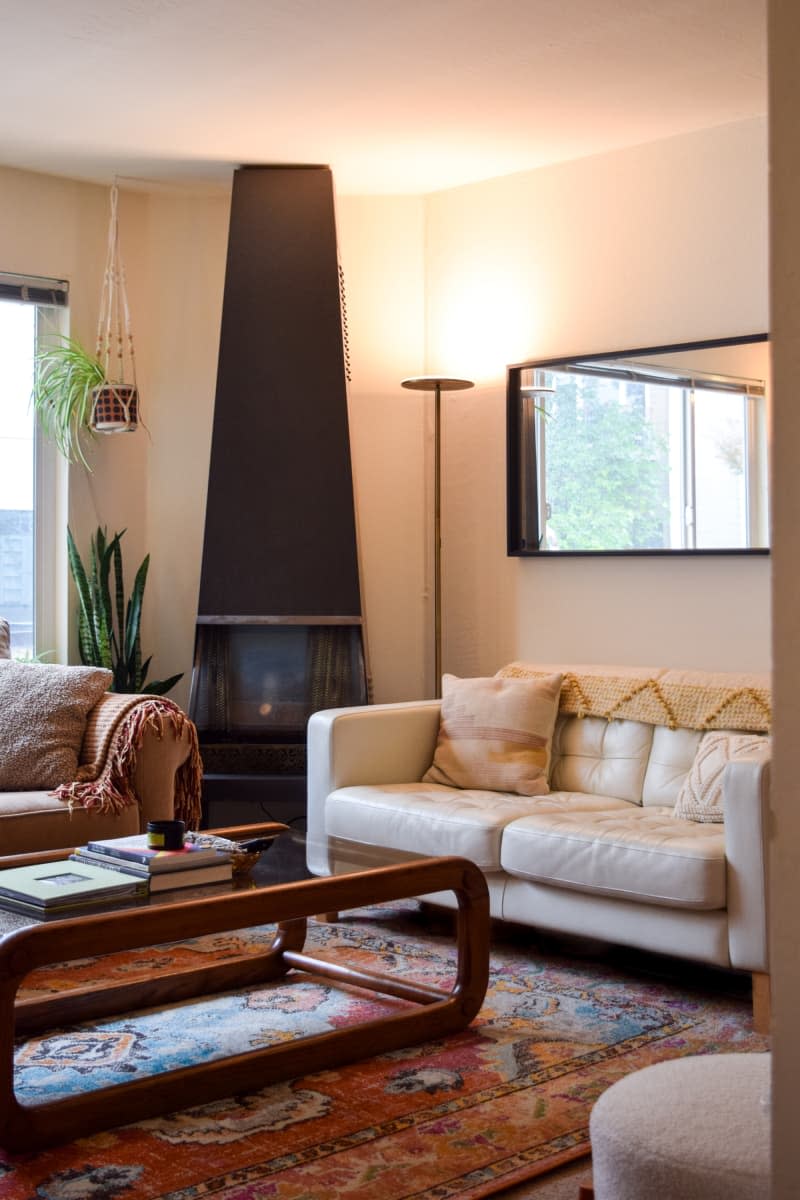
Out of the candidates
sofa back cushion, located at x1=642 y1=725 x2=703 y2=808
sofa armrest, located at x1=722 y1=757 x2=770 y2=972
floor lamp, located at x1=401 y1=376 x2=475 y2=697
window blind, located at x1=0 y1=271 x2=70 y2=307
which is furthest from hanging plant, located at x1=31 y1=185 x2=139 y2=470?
sofa armrest, located at x1=722 y1=757 x2=770 y2=972

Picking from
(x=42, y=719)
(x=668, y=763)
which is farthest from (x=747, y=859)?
(x=42, y=719)

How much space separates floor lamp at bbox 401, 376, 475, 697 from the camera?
493 centimetres

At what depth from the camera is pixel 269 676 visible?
516cm

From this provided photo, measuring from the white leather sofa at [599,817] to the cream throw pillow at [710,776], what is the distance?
47 mm

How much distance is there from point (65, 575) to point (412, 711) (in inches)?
71.7

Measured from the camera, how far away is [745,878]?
3.05 meters

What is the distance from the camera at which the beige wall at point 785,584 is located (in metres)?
1.00

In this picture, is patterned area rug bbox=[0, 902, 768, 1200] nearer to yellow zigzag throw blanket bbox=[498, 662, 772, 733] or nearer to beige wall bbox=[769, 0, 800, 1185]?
yellow zigzag throw blanket bbox=[498, 662, 772, 733]

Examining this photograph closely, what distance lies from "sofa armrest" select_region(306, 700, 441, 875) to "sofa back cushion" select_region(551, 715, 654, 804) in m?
0.46

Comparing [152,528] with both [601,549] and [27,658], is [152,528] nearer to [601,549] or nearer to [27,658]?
[27,658]

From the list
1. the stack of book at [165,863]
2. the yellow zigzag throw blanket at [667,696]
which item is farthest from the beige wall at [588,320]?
the stack of book at [165,863]

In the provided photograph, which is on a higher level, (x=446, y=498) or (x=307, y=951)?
(x=446, y=498)

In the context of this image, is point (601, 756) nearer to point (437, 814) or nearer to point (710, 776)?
point (710, 776)

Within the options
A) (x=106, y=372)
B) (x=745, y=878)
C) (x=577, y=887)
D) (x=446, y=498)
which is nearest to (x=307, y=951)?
(x=577, y=887)
